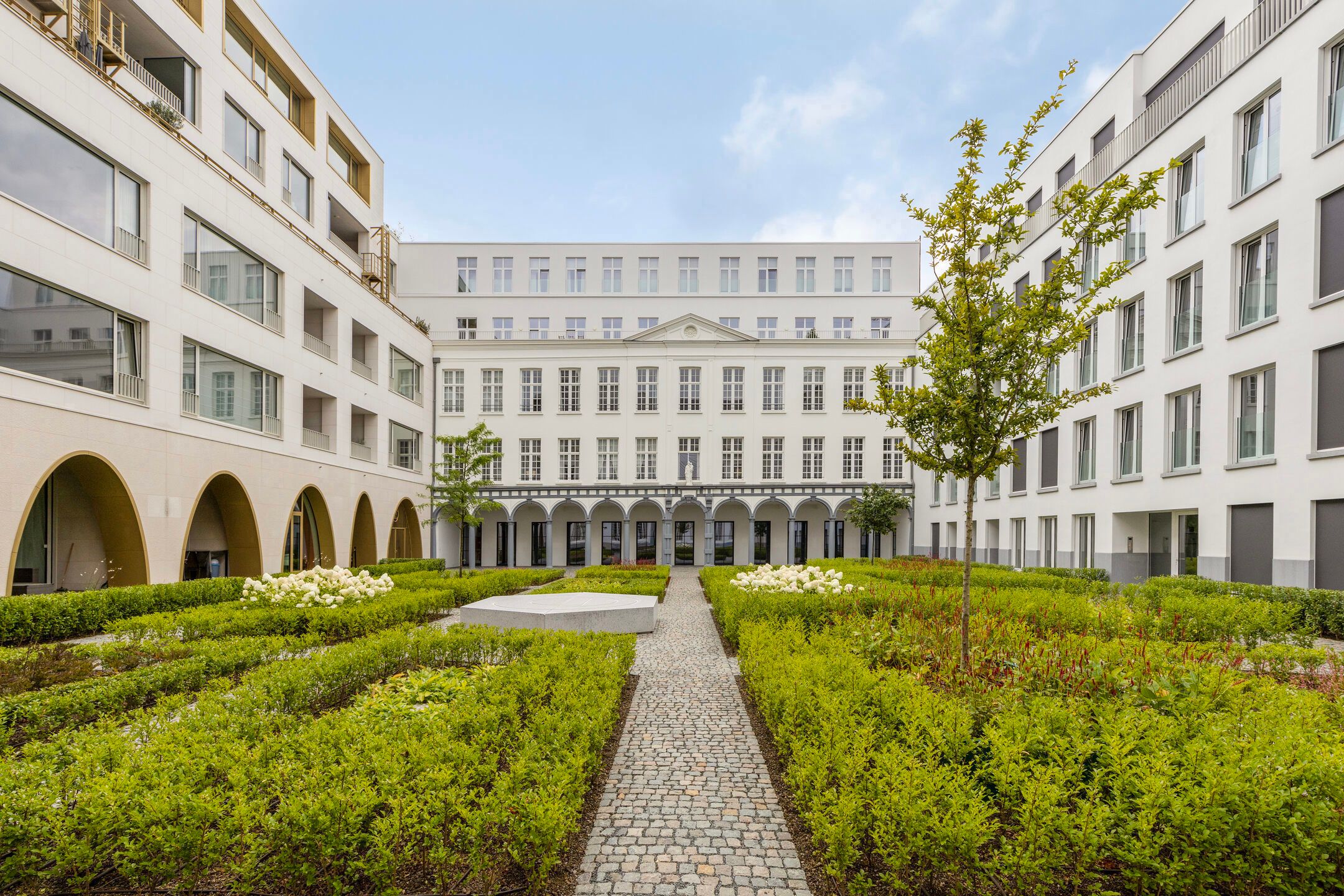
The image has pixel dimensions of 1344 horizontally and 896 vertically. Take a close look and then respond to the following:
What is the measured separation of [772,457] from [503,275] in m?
19.5

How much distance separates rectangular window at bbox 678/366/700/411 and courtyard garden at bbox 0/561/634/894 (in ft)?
101

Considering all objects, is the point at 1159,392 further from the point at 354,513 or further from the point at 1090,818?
the point at 354,513

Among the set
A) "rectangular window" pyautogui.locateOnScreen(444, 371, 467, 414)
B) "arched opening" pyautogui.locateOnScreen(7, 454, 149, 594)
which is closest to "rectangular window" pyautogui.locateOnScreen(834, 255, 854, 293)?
"rectangular window" pyautogui.locateOnScreen(444, 371, 467, 414)

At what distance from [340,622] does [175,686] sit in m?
4.20

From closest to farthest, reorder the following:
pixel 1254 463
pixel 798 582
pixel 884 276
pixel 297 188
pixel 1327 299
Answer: pixel 798 582, pixel 1327 299, pixel 1254 463, pixel 297 188, pixel 884 276

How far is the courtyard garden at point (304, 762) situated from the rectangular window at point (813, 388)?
31.9 metres

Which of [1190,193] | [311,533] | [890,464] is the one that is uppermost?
[1190,193]

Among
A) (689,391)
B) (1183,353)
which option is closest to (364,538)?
(689,391)

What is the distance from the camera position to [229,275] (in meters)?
21.4

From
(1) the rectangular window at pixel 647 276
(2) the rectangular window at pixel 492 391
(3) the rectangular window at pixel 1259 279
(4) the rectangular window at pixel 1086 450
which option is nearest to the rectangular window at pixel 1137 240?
(3) the rectangular window at pixel 1259 279

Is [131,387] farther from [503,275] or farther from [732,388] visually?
[732,388]

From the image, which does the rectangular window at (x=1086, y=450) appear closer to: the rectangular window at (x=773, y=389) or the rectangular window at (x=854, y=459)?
the rectangular window at (x=854, y=459)

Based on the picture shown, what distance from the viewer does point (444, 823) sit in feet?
14.0

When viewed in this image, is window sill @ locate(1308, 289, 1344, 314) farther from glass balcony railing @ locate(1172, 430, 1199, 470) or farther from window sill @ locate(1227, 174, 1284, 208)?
glass balcony railing @ locate(1172, 430, 1199, 470)
